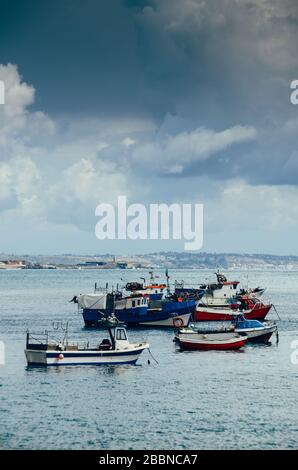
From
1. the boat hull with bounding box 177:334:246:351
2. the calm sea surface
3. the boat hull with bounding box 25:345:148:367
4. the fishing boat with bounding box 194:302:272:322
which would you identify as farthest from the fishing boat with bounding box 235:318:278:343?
the fishing boat with bounding box 194:302:272:322

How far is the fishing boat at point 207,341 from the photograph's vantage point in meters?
65.6

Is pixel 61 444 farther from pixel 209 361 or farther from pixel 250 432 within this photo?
pixel 209 361

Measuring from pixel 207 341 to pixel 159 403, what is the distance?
2001 cm

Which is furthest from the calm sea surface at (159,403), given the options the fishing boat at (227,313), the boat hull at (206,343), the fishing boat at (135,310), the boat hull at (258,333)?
the fishing boat at (227,313)

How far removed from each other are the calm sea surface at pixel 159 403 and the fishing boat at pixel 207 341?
0.99 metres

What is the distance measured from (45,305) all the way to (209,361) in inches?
3032

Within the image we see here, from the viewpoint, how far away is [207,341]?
65562 mm

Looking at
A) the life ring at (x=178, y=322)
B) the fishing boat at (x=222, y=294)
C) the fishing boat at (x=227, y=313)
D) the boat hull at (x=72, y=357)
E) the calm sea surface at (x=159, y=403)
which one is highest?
the fishing boat at (x=222, y=294)

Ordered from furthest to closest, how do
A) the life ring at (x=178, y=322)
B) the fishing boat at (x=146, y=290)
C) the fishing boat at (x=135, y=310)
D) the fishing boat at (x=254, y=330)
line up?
the fishing boat at (x=146, y=290) → the fishing boat at (x=135, y=310) → the life ring at (x=178, y=322) → the fishing boat at (x=254, y=330)

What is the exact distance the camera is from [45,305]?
443 feet

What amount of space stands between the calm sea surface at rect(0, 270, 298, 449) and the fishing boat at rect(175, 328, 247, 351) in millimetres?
988

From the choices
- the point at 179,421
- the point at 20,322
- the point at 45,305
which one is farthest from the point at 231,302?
the point at 179,421

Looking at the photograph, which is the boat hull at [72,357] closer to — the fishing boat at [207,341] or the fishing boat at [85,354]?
the fishing boat at [85,354]
